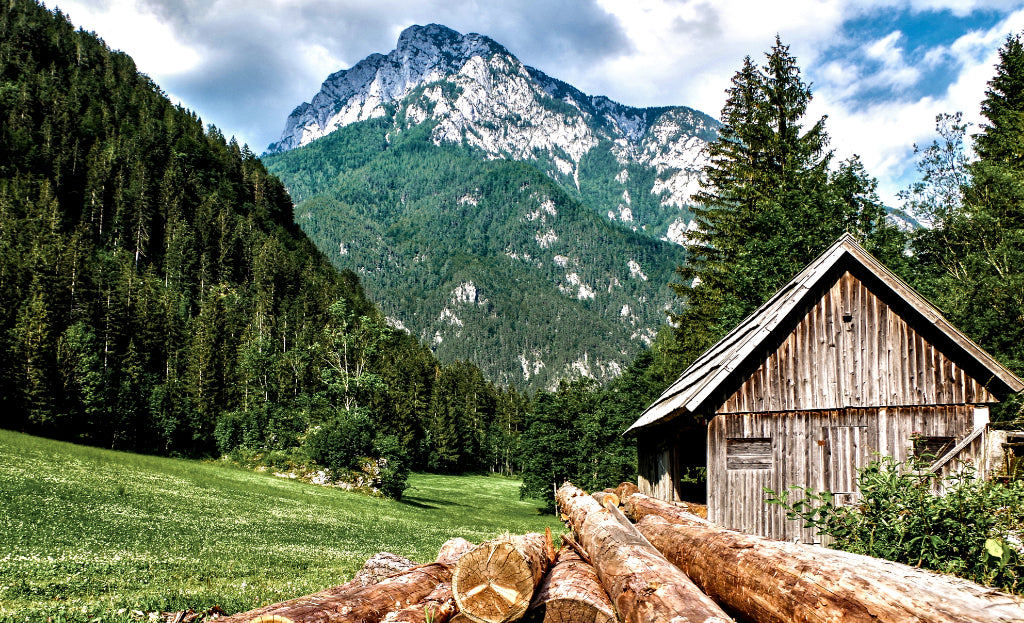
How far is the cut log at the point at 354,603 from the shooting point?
5841 millimetres

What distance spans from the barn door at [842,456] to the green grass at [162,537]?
12416mm

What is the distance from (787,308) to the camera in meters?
14.4

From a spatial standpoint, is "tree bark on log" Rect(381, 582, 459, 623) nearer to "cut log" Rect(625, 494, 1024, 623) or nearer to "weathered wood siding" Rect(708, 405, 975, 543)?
"cut log" Rect(625, 494, 1024, 623)

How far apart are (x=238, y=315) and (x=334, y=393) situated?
51.9 metres

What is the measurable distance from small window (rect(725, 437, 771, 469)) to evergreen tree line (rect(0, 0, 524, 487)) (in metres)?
41.6

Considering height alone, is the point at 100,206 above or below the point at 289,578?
above

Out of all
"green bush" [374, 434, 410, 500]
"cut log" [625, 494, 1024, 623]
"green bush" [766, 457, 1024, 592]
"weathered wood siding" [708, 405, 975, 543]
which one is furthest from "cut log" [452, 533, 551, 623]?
"green bush" [374, 434, 410, 500]

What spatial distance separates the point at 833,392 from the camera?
1459 centimetres

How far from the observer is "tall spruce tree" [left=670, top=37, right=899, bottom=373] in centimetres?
2652

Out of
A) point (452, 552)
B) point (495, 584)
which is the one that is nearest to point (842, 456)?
point (452, 552)

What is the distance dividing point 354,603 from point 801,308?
1334 cm

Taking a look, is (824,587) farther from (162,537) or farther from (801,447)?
(162,537)

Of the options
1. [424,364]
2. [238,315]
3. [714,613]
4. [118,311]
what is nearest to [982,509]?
[714,613]

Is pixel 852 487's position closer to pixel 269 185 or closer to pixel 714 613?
pixel 714 613
